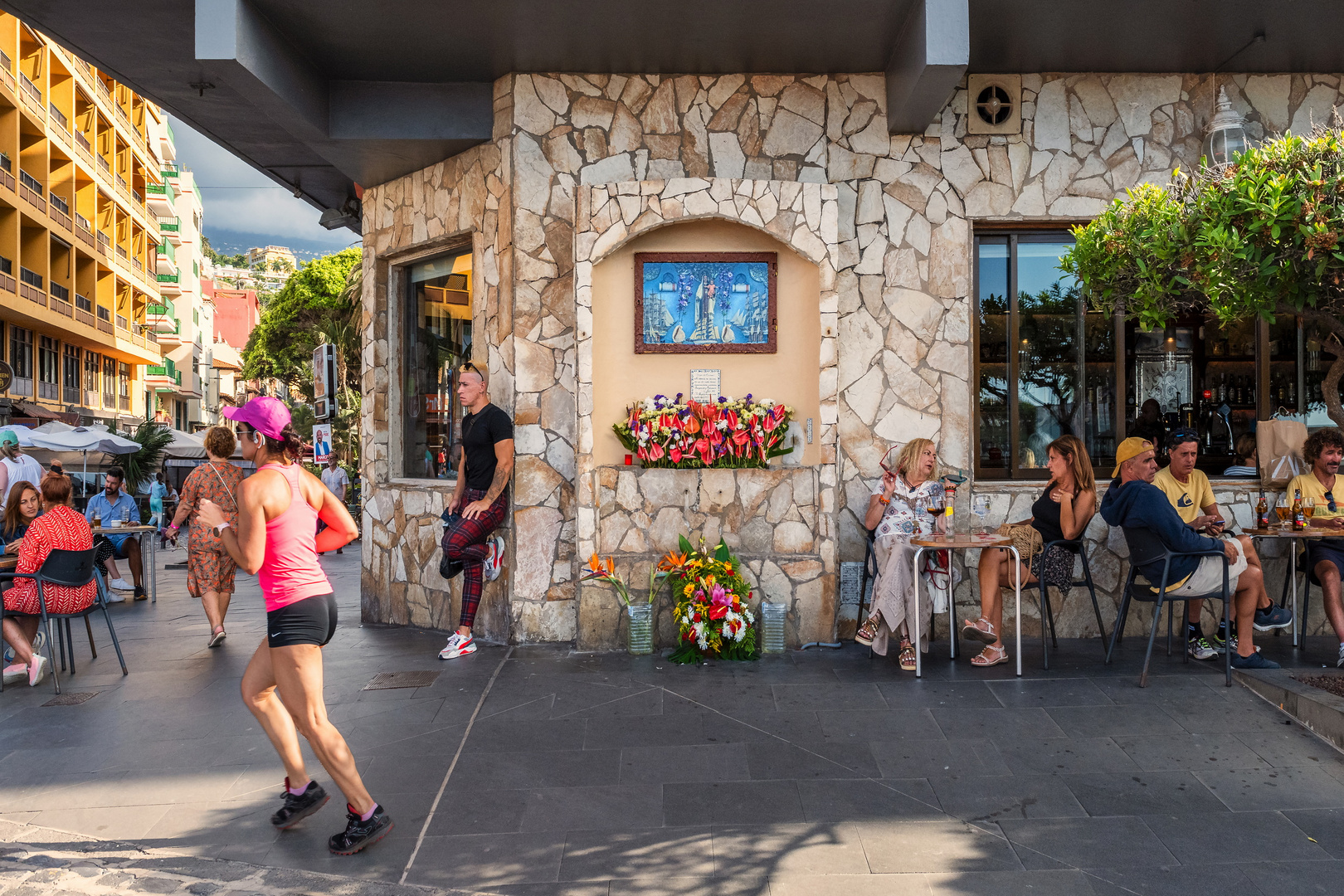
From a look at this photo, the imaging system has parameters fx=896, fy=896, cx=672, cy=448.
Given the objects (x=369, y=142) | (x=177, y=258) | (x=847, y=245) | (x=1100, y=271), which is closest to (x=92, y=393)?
(x=177, y=258)

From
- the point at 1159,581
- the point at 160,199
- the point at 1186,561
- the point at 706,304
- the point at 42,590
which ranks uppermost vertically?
the point at 160,199

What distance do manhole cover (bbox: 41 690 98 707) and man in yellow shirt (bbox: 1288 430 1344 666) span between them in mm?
8094

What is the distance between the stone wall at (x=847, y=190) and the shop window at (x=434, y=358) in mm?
850

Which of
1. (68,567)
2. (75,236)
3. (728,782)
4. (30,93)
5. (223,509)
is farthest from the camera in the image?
(75,236)

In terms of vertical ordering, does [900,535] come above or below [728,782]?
above

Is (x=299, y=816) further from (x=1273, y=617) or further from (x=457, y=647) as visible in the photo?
(x=1273, y=617)

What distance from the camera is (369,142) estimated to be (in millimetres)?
7324

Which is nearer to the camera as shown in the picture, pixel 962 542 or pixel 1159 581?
pixel 1159 581

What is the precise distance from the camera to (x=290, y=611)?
3510 mm

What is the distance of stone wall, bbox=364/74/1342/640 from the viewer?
23.0 feet

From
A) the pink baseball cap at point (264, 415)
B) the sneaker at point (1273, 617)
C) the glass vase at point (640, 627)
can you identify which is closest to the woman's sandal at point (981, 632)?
the sneaker at point (1273, 617)

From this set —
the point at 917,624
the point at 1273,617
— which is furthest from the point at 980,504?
the point at 1273,617

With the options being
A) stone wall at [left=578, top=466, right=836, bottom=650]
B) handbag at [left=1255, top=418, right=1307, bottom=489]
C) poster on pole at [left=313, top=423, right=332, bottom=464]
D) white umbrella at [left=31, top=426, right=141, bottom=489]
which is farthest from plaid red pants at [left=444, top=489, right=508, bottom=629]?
white umbrella at [left=31, top=426, right=141, bottom=489]

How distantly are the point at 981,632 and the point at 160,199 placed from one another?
4705 cm
